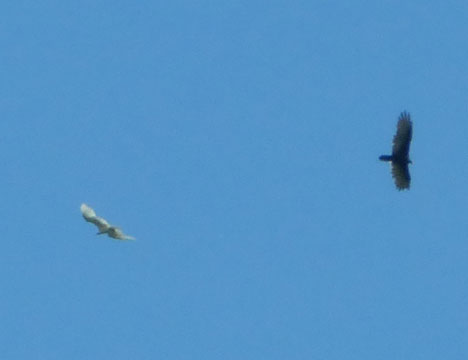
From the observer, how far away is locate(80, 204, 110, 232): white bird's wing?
60656mm

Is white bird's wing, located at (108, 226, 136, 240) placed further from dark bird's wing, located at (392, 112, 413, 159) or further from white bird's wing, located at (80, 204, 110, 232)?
dark bird's wing, located at (392, 112, 413, 159)

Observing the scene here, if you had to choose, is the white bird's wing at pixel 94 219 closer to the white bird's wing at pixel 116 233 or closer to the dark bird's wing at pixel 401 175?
the white bird's wing at pixel 116 233

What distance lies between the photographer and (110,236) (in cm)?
6109

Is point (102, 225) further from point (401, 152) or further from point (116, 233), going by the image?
point (401, 152)

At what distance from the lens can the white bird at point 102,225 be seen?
Answer: 60688mm

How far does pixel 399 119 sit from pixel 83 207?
11.8 meters

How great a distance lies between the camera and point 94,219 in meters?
60.9

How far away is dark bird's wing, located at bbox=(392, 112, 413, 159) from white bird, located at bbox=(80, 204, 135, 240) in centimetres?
1054

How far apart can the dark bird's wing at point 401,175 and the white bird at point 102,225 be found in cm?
1045

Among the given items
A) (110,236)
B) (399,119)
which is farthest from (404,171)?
(110,236)

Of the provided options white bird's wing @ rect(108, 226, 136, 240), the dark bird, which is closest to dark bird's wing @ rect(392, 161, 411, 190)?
the dark bird

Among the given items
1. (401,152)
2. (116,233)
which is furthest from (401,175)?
(116,233)

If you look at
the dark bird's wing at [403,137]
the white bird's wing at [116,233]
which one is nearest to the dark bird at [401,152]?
the dark bird's wing at [403,137]

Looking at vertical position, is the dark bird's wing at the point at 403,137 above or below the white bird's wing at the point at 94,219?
above
